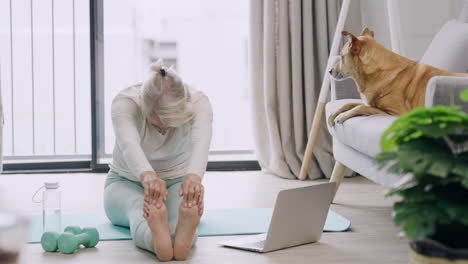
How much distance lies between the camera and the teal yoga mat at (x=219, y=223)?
2360 millimetres

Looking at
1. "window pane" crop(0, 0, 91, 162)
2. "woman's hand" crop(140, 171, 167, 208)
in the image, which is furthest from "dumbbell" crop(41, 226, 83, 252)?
"window pane" crop(0, 0, 91, 162)

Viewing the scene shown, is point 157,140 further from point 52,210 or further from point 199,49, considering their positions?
point 199,49

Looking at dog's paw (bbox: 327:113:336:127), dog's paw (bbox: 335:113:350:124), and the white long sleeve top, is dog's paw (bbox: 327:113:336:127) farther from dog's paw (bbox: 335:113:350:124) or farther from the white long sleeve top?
the white long sleeve top

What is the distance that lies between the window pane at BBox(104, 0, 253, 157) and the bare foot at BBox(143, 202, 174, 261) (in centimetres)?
257

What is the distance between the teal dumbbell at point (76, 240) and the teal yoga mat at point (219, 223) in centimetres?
11

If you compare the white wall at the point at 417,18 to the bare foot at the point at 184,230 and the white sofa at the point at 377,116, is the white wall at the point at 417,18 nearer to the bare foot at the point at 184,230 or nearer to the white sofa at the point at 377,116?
the white sofa at the point at 377,116

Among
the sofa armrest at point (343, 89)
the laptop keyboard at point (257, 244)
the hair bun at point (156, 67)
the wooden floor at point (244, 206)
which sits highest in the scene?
the hair bun at point (156, 67)

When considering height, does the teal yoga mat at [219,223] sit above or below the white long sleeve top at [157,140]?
below

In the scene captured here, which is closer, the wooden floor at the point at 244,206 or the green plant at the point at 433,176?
the green plant at the point at 433,176

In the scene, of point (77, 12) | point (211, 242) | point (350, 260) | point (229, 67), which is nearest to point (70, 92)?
point (77, 12)

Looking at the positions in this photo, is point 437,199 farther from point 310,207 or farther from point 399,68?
point 399,68

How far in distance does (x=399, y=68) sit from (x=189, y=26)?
3889mm

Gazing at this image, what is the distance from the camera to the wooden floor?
81.4 inches

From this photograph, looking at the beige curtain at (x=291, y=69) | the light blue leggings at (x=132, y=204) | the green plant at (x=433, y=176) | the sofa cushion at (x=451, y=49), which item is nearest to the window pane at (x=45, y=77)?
the beige curtain at (x=291, y=69)
